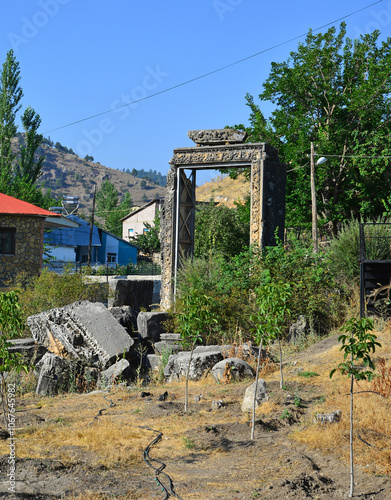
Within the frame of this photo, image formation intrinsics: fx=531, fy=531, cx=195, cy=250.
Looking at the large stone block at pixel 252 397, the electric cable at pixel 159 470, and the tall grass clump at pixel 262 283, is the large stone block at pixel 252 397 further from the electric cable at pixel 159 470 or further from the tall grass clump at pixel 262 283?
the tall grass clump at pixel 262 283

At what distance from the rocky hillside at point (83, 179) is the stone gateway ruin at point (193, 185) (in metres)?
116

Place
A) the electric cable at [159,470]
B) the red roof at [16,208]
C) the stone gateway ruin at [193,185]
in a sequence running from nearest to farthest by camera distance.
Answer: the electric cable at [159,470]
the stone gateway ruin at [193,185]
the red roof at [16,208]

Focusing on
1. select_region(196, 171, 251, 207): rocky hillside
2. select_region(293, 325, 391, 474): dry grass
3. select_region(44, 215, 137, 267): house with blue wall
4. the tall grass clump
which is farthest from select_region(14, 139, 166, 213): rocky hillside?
select_region(293, 325, 391, 474): dry grass

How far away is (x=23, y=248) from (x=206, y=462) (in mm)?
17596

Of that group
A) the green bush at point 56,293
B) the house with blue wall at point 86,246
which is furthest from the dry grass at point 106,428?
the house with blue wall at point 86,246

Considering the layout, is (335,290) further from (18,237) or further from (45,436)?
(18,237)

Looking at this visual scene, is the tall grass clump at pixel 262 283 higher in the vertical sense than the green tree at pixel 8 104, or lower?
lower

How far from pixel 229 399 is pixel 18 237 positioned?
15694 mm

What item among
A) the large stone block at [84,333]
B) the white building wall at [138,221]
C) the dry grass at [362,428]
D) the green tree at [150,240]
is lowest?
the dry grass at [362,428]

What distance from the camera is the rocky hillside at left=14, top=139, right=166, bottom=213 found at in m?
139

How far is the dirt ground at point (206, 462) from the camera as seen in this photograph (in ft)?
16.2

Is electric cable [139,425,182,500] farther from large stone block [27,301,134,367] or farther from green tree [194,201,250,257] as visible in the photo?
green tree [194,201,250,257]

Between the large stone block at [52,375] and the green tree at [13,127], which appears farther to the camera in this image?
the green tree at [13,127]

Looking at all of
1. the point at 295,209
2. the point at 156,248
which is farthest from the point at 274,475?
the point at 156,248
